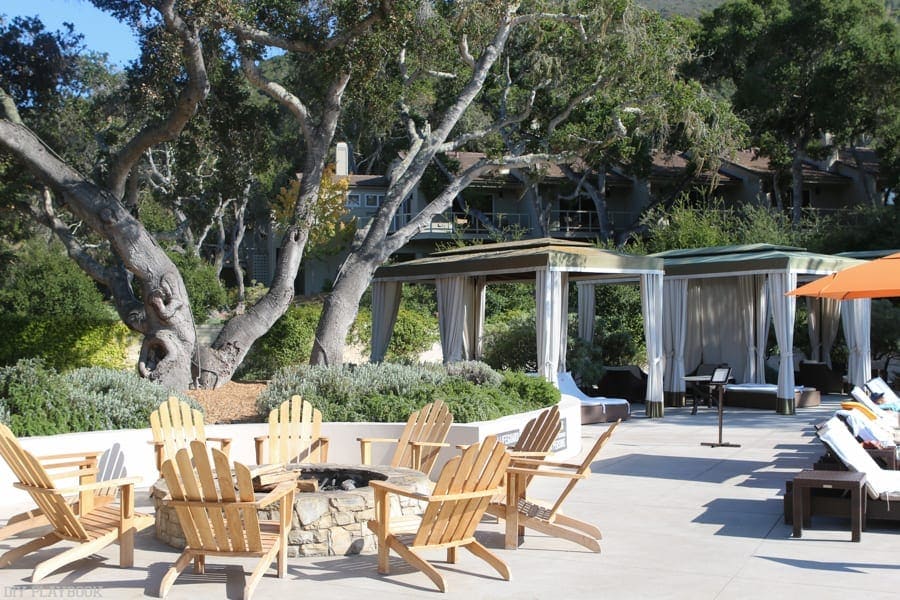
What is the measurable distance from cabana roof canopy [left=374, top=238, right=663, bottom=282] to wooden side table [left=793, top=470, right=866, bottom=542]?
7.99 meters

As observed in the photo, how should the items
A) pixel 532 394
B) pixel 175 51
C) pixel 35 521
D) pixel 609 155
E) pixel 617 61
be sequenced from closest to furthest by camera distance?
pixel 35 521 → pixel 532 394 → pixel 175 51 → pixel 617 61 → pixel 609 155

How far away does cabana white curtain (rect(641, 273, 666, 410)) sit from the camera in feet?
54.5

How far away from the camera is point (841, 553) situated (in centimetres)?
700

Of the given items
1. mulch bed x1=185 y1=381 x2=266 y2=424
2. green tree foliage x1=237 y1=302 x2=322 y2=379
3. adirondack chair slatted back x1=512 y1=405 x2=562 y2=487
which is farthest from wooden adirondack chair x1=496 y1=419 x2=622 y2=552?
green tree foliage x1=237 y1=302 x2=322 y2=379

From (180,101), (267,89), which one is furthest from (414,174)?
(180,101)

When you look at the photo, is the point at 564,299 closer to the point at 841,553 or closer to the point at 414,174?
the point at 414,174

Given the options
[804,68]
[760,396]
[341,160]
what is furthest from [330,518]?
[341,160]

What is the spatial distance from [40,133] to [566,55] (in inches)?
417

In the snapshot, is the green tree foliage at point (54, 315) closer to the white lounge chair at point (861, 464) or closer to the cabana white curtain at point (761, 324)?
the cabana white curtain at point (761, 324)

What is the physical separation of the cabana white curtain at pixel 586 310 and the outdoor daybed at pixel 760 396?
3133 millimetres

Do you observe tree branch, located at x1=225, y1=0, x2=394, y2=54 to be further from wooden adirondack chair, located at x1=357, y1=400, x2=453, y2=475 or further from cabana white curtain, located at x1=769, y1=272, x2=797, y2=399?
cabana white curtain, located at x1=769, y1=272, x2=797, y2=399

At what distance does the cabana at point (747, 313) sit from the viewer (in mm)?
16891

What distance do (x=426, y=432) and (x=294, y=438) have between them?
4.31 ft

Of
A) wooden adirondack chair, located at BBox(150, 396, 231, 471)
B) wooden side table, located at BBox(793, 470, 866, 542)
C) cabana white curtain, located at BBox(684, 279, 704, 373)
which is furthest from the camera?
cabana white curtain, located at BBox(684, 279, 704, 373)
